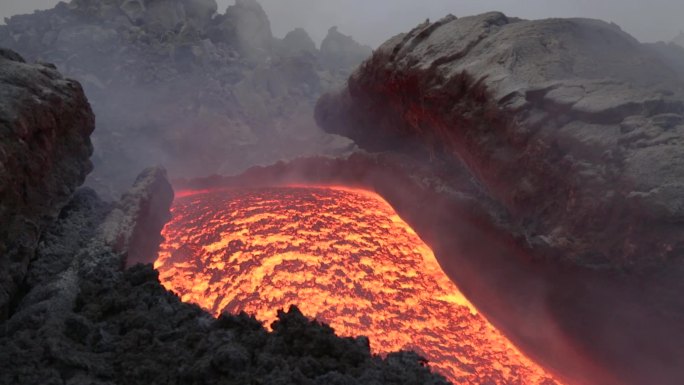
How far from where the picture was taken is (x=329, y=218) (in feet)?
30.5

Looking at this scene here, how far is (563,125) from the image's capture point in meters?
6.00

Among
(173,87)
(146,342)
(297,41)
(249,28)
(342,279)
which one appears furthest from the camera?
(297,41)

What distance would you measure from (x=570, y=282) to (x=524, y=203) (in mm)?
1413

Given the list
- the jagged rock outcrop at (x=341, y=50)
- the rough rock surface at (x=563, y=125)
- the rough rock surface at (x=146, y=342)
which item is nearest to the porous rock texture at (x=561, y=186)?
the rough rock surface at (x=563, y=125)

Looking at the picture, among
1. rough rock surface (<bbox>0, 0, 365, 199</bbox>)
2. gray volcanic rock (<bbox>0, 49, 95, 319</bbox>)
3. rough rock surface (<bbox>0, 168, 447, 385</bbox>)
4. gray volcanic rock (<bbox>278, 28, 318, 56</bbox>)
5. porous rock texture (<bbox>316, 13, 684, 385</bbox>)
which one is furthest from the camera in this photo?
gray volcanic rock (<bbox>278, 28, 318, 56</bbox>)

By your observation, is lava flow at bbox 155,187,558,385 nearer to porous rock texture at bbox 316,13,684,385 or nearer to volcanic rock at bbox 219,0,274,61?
porous rock texture at bbox 316,13,684,385

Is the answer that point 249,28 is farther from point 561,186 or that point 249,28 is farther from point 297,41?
point 561,186

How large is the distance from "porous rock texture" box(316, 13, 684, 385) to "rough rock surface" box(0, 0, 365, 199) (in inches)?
314

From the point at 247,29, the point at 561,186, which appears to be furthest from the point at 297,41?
the point at 561,186

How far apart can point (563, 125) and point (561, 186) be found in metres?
0.92

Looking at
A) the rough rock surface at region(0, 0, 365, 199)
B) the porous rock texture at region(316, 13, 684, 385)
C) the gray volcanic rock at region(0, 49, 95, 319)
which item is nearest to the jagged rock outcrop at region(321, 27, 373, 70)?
the rough rock surface at region(0, 0, 365, 199)

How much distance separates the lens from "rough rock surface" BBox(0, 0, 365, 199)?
17.4 metres

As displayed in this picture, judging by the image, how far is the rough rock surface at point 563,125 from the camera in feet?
16.0

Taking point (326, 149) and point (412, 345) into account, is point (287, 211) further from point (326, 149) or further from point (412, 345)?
point (326, 149)
